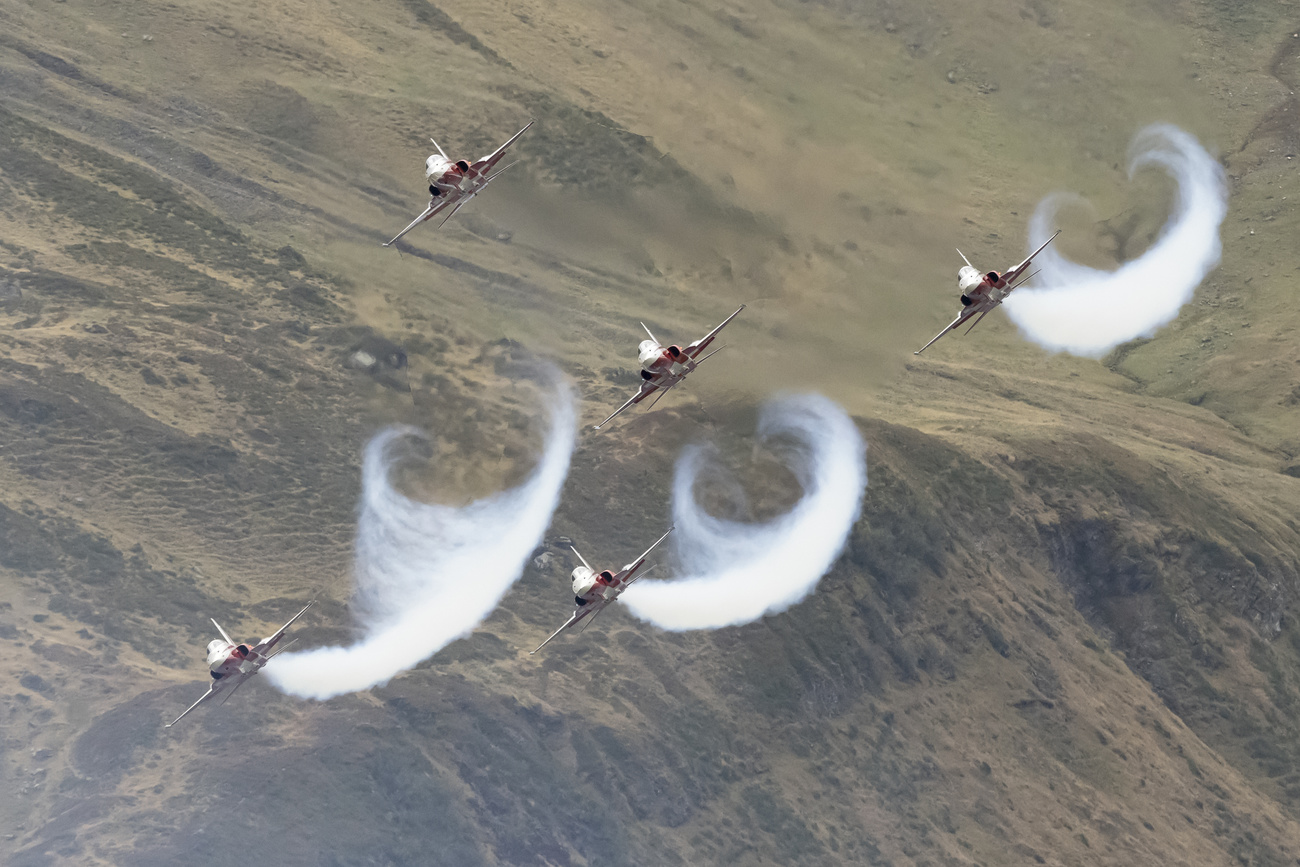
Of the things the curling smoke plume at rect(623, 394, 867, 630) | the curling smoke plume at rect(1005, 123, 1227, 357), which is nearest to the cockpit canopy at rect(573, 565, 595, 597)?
the curling smoke plume at rect(623, 394, 867, 630)

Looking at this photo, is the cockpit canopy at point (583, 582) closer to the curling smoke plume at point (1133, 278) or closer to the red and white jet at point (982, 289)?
the red and white jet at point (982, 289)

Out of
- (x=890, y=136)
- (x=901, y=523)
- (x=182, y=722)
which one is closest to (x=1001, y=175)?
(x=890, y=136)

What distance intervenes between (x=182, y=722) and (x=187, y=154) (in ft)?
175

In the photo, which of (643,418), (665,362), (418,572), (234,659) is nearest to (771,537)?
(643,418)

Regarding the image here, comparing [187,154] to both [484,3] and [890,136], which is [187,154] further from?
[890,136]

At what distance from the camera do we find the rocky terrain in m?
75.3

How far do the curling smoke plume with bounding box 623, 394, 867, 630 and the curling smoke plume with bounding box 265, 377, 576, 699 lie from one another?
9089 mm

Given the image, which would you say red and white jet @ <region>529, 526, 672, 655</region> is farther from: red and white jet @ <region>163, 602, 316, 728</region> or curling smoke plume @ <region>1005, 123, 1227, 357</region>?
curling smoke plume @ <region>1005, 123, 1227, 357</region>

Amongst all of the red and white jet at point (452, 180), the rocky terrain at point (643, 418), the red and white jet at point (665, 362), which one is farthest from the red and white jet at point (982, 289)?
the red and white jet at point (452, 180)

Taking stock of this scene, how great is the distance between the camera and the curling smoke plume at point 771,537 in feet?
253

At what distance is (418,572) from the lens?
7888cm

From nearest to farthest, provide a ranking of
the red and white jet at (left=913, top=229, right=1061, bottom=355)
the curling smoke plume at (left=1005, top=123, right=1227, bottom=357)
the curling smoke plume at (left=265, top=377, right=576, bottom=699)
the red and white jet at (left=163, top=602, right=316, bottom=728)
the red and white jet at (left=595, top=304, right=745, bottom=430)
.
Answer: the red and white jet at (left=595, top=304, right=745, bottom=430) → the red and white jet at (left=913, top=229, right=1061, bottom=355) → the red and white jet at (left=163, top=602, right=316, bottom=728) → the curling smoke plume at (left=265, top=377, right=576, bottom=699) → the curling smoke plume at (left=1005, top=123, right=1227, bottom=357)

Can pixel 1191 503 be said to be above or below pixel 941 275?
below

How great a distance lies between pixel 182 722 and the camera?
77875 millimetres
